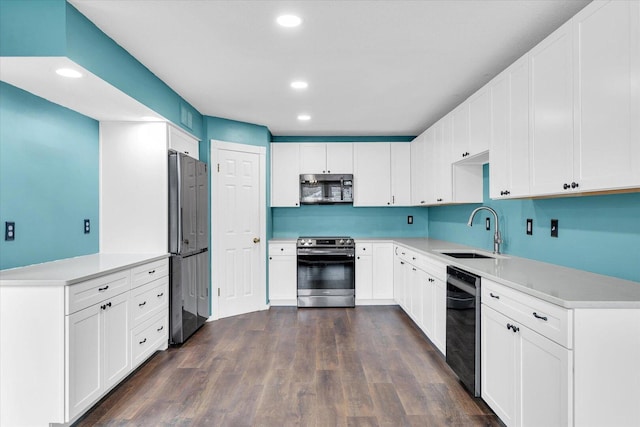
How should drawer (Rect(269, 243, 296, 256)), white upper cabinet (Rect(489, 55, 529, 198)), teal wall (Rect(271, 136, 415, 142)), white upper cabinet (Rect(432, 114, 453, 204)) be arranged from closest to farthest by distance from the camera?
white upper cabinet (Rect(489, 55, 529, 198)) → white upper cabinet (Rect(432, 114, 453, 204)) → drawer (Rect(269, 243, 296, 256)) → teal wall (Rect(271, 136, 415, 142))

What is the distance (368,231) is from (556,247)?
3.12 meters

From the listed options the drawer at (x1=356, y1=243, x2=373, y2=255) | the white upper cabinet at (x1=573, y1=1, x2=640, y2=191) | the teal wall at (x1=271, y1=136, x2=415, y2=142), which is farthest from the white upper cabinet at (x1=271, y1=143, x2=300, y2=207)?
the white upper cabinet at (x1=573, y1=1, x2=640, y2=191)

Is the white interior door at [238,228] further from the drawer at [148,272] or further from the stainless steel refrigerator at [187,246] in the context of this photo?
the drawer at [148,272]

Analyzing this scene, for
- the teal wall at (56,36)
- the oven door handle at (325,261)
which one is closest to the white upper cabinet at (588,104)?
the teal wall at (56,36)

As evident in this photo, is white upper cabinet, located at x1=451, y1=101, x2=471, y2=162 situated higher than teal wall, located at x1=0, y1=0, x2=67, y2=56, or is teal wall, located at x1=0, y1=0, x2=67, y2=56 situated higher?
teal wall, located at x1=0, y1=0, x2=67, y2=56

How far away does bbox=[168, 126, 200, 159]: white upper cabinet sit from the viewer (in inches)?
136

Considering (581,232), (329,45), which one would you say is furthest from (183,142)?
(581,232)

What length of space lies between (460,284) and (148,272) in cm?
247

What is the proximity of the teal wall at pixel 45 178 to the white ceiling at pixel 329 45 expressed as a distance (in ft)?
2.70

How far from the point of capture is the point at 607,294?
1.61 m

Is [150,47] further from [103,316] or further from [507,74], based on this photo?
[507,74]

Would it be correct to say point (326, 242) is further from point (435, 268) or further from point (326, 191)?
point (435, 268)

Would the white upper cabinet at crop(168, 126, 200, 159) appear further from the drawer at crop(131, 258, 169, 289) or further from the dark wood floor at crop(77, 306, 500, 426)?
the dark wood floor at crop(77, 306, 500, 426)

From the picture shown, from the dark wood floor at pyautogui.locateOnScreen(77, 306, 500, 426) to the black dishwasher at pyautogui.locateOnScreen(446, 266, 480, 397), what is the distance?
0.16 meters
